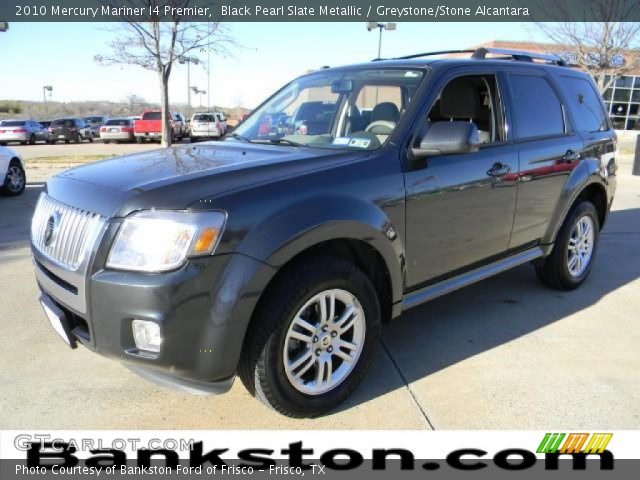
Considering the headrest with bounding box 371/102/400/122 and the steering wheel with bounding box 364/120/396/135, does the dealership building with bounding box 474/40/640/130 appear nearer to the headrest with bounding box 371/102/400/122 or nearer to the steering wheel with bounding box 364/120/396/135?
the headrest with bounding box 371/102/400/122

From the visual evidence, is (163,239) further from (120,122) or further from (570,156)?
(120,122)

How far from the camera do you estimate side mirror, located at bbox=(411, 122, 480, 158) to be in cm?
312

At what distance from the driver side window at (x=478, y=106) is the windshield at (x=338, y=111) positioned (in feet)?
1.26

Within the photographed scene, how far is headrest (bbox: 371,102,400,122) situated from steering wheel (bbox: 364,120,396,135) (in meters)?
Answer: 0.03

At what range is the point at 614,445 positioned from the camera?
273 cm

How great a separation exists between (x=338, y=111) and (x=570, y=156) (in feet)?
6.90

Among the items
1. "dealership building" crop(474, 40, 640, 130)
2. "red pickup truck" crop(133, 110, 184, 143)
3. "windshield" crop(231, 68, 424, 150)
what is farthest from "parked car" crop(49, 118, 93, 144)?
"windshield" crop(231, 68, 424, 150)

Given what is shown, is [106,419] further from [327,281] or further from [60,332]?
[327,281]

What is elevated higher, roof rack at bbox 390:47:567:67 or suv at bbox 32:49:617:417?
roof rack at bbox 390:47:567:67

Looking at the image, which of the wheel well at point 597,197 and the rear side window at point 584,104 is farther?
the wheel well at point 597,197

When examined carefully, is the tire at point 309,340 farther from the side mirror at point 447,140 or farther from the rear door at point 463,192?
the side mirror at point 447,140

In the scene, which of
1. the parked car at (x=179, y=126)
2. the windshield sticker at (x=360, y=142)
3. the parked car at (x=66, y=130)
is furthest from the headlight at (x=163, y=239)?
the parked car at (x=66, y=130)

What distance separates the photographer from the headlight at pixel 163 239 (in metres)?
2.33

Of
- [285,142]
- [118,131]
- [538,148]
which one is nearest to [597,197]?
[538,148]
